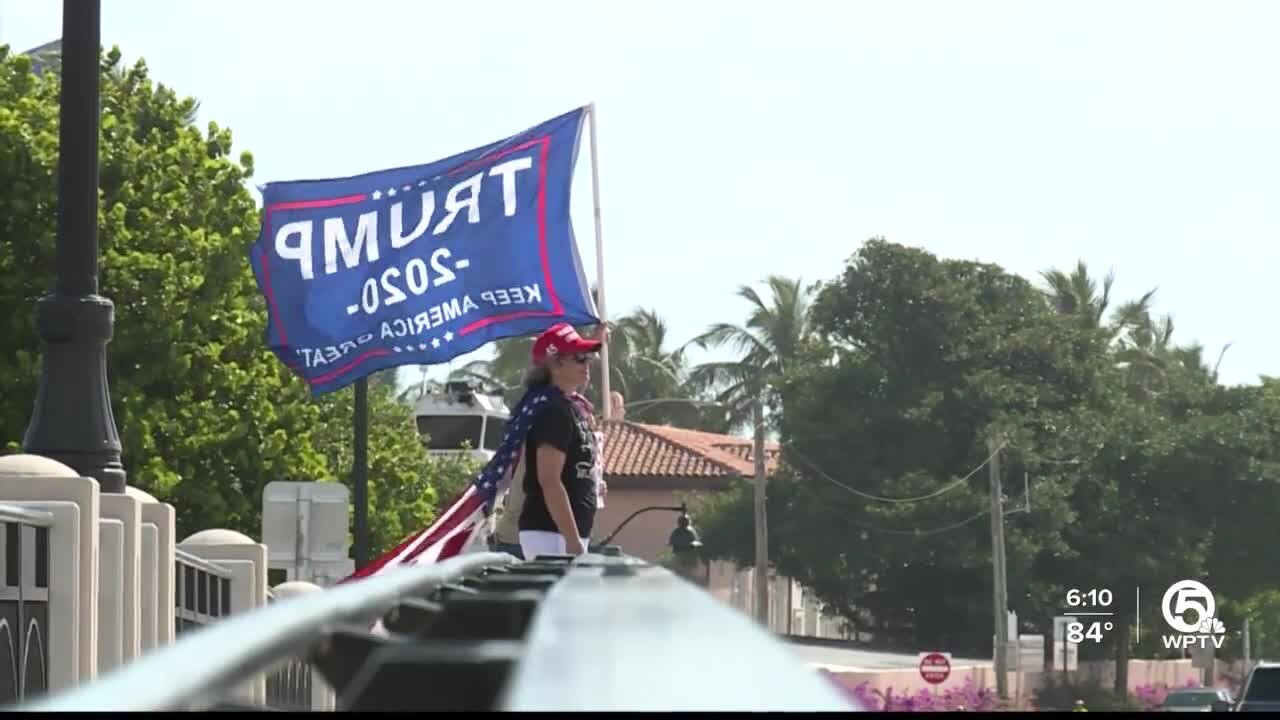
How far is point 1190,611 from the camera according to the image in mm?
79500

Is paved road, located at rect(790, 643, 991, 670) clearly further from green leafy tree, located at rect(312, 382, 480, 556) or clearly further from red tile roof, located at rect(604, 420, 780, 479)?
green leafy tree, located at rect(312, 382, 480, 556)

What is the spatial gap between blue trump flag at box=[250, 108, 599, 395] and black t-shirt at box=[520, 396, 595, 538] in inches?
341

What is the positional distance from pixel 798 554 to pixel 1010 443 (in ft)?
22.7

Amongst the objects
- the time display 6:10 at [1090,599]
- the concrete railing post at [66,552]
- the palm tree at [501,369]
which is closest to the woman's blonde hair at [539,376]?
the concrete railing post at [66,552]

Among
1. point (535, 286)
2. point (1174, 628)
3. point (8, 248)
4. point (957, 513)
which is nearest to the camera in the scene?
point (535, 286)

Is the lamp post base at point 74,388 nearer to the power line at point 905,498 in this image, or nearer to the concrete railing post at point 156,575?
the concrete railing post at point 156,575

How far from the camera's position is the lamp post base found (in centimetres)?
1294

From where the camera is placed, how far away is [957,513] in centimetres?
7394

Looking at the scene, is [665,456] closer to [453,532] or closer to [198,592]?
[198,592]

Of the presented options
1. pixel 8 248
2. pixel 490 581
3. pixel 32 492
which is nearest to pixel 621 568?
pixel 490 581

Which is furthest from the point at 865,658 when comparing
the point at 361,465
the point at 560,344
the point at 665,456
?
the point at 560,344

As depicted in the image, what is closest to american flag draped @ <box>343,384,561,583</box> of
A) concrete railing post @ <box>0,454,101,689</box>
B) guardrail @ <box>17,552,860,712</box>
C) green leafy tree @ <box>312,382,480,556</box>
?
concrete railing post @ <box>0,454,101,689</box>

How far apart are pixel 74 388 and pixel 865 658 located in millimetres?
60512

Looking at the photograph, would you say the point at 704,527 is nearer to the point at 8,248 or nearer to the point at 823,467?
the point at 823,467
